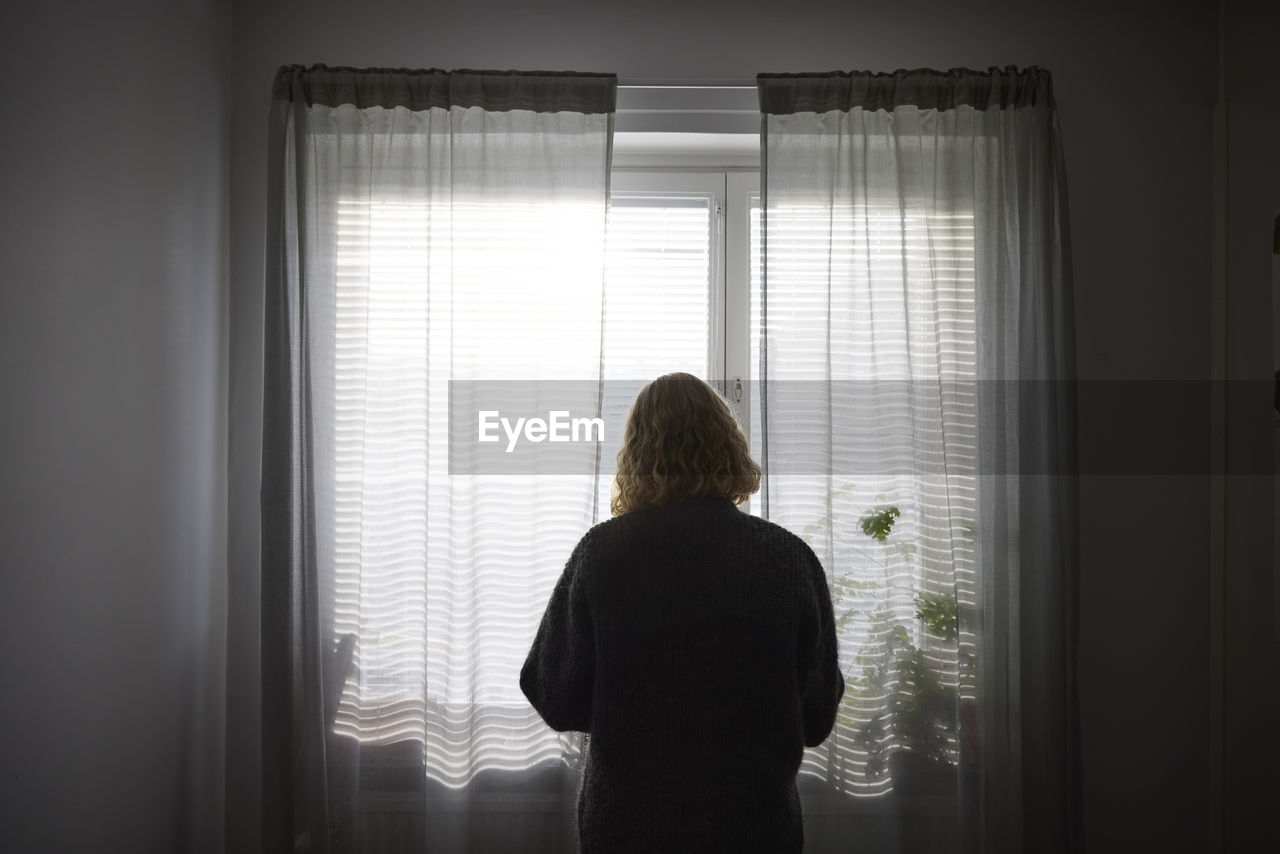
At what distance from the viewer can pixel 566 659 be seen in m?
1.22

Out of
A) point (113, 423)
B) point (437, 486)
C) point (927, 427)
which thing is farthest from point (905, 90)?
point (113, 423)

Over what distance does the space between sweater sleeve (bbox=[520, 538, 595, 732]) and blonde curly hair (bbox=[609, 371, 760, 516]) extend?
0.14m

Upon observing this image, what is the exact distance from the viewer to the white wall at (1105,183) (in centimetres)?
190

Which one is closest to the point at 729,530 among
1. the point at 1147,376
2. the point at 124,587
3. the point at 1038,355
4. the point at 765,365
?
the point at 765,365

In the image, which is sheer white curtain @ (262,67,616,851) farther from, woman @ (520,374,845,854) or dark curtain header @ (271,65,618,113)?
woman @ (520,374,845,854)

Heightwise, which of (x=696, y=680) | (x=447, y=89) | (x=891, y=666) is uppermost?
(x=447, y=89)

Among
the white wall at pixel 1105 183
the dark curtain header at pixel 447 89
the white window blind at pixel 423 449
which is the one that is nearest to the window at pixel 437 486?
the white window blind at pixel 423 449

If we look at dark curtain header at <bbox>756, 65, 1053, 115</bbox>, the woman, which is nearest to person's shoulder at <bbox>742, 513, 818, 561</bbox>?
the woman

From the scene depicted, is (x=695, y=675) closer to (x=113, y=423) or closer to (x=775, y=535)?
(x=775, y=535)

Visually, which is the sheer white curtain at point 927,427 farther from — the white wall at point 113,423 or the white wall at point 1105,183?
the white wall at point 113,423

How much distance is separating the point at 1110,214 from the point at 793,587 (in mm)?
1438

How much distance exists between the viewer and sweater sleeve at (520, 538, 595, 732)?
119 centimetres

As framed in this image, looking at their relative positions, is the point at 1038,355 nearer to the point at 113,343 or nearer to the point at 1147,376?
the point at 1147,376

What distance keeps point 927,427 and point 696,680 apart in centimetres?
97
